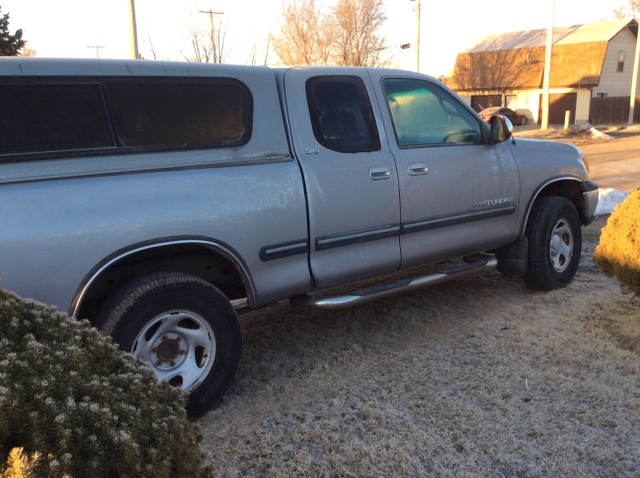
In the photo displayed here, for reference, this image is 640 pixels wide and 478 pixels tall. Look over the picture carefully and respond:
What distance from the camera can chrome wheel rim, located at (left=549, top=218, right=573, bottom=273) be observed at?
5320 millimetres

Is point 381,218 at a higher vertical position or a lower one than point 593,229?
higher

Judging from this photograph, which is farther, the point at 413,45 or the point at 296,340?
the point at 413,45

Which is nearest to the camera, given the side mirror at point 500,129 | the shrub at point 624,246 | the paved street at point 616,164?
the shrub at point 624,246

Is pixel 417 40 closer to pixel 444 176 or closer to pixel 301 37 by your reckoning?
pixel 301 37

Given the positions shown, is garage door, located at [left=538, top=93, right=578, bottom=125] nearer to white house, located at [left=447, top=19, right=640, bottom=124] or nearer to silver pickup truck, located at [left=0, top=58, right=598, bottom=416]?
white house, located at [left=447, top=19, right=640, bottom=124]

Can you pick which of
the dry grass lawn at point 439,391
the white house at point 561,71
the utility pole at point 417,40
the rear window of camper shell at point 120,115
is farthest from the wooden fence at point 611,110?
the rear window of camper shell at point 120,115

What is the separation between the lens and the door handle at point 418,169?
13.9 feet

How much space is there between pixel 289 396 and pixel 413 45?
21.8m

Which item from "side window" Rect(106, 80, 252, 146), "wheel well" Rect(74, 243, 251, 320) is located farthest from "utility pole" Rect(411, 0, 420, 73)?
"wheel well" Rect(74, 243, 251, 320)

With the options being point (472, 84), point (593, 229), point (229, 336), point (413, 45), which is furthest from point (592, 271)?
point (472, 84)

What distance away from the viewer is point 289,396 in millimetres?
3604

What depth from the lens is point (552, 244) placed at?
5316mm

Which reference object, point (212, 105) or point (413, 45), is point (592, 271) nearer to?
point (212, 105)

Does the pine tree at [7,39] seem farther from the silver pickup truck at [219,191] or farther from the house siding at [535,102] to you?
the house siding at [535,102]
